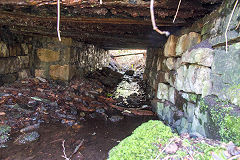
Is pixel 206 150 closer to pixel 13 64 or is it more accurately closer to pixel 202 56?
pixel 202 56

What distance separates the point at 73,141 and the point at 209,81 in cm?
182

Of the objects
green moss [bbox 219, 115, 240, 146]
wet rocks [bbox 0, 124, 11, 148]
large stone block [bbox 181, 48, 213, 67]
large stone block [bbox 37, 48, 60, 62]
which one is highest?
large stone block [bbox 181, 48, 213, 67]

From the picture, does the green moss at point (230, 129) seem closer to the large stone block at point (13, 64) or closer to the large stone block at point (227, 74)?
the large stone block at point (227, 74)

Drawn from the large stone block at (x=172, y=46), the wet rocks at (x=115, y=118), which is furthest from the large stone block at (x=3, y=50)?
the large stone block at (x=172, y=46)

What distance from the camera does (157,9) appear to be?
189 cm

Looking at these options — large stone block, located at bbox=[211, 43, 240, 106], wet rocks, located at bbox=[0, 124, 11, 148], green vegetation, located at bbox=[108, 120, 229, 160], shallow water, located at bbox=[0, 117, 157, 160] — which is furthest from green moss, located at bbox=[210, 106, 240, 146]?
wet rocks, located at bbox=[0, 124, 11, 148]

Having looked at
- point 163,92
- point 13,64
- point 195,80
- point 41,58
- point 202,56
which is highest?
point 202,56

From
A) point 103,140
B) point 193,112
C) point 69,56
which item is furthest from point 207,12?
point 69,56

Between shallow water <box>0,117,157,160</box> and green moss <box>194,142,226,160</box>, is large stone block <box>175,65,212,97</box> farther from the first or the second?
shallow water <box>0,117,157,160</box>

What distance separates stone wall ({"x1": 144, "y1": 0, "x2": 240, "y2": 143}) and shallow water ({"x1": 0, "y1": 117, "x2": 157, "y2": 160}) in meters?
1.00

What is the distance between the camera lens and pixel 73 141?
81.2 inches

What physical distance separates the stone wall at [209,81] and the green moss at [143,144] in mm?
485

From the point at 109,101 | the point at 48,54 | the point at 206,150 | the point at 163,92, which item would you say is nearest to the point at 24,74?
the point at 48,54

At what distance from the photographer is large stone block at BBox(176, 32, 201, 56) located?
2.16 metres
